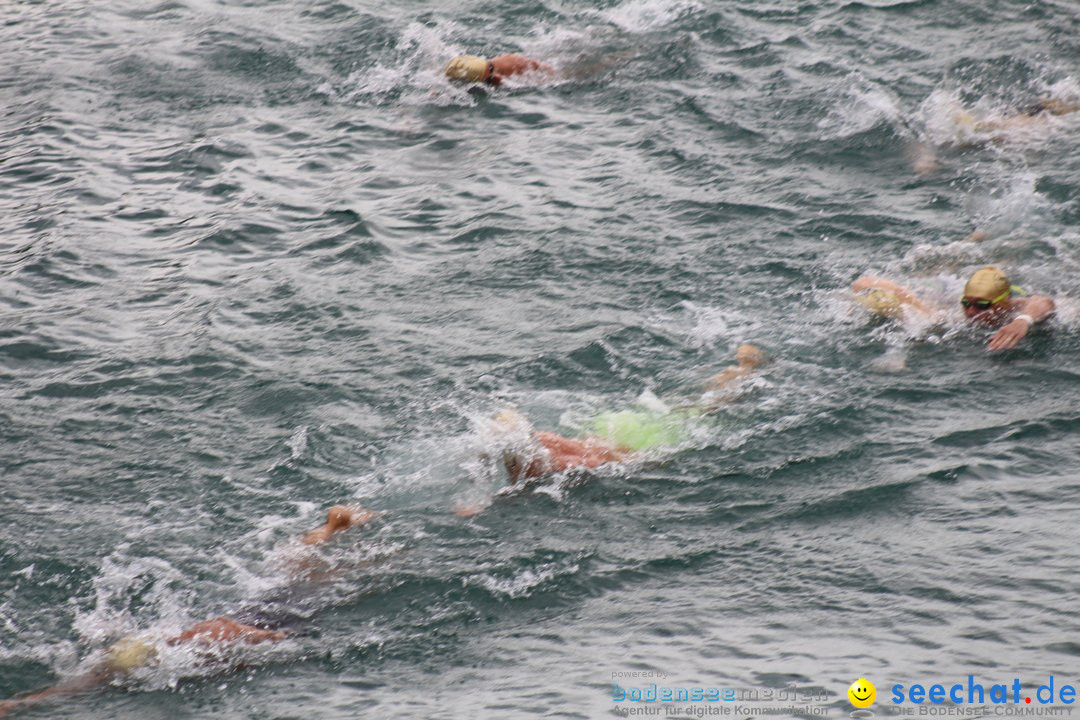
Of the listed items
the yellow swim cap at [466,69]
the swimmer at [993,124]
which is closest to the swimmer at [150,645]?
the swimmer at [993,124]

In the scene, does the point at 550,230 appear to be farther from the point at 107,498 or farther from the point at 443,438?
the point at 107,498

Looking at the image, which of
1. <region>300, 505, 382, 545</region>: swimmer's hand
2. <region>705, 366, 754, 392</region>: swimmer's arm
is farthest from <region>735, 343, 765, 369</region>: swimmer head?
<region>300, 505, 382, 545</region>: swimmer's hand

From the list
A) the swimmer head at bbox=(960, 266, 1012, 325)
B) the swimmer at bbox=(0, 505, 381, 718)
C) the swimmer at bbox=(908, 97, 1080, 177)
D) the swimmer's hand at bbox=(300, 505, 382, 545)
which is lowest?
the swimmer at bbox=(0, 505, 381, 718)

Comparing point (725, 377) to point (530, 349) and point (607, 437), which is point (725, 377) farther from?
point (530, 349)

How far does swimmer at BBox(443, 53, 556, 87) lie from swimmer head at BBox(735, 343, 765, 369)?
6773mm

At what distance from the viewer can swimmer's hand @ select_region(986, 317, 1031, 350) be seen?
987cm

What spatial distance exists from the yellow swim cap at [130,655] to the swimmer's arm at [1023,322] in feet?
21.9

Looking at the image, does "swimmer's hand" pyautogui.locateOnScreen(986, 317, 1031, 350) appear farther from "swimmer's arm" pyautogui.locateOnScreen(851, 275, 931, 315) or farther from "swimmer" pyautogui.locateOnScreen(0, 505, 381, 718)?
"swimmer" pyautogui.locateOnScreen(0, 505, 381, 718)

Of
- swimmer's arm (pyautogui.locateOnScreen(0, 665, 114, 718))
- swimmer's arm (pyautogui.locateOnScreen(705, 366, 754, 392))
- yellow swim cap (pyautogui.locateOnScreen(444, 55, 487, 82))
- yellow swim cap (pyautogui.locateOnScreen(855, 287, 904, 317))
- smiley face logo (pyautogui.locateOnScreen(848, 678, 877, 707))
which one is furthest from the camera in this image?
yellow swim cap (pyautogui.locateOnScreen(444, 55, 487, 82))

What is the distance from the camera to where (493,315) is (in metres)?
11.1

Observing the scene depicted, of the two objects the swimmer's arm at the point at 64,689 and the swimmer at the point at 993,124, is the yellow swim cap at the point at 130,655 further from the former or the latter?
the swimmer at the point at 993,124

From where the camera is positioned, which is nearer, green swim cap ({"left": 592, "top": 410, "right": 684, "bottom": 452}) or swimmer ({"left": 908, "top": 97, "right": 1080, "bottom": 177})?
green swim cap ({"left": 592, "top": 410, "right": 684, "bottom": 452})

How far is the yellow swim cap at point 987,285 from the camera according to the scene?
10062 millimetres

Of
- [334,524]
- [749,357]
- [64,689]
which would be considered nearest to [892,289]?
[749,357]
